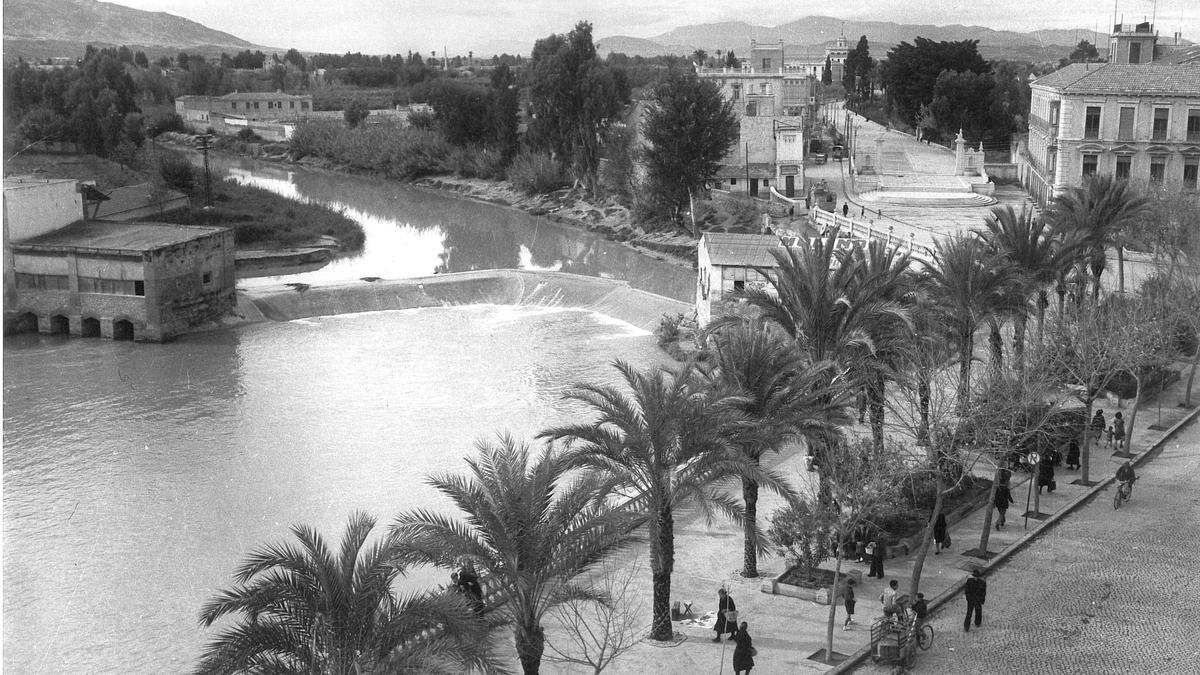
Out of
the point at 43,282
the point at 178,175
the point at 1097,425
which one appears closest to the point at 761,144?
the point at 178,175

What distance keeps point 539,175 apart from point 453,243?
12.8 m

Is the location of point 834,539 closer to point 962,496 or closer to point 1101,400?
point 962,496

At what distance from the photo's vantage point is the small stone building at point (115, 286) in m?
41.0

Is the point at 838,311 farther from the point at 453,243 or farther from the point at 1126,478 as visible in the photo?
the point at 453,243

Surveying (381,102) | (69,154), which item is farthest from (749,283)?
(381,102)

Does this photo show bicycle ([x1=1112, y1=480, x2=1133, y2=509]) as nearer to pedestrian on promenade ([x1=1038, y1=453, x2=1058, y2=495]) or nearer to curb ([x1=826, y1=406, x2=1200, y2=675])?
curb ([x1=826, y1=406, x2=1200, y2=675])

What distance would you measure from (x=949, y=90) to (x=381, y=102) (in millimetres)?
90898

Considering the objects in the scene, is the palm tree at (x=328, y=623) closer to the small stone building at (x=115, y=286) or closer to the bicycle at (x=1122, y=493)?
the bicycle at (x=1122, y=493)

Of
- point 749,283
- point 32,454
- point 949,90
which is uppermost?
point 949,90

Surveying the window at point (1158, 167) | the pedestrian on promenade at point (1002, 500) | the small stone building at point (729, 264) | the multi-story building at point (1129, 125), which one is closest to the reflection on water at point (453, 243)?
the small stone building at point (729, 264)

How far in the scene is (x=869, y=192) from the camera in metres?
52.8

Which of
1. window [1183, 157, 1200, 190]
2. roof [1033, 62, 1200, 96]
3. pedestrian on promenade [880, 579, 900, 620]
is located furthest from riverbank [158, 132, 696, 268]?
pedestrian on promenade [880, 579, 900, 620]

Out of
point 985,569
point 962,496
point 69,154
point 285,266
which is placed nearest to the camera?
point 985,569

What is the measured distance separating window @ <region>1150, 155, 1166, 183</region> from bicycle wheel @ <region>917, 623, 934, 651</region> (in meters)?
32.6
